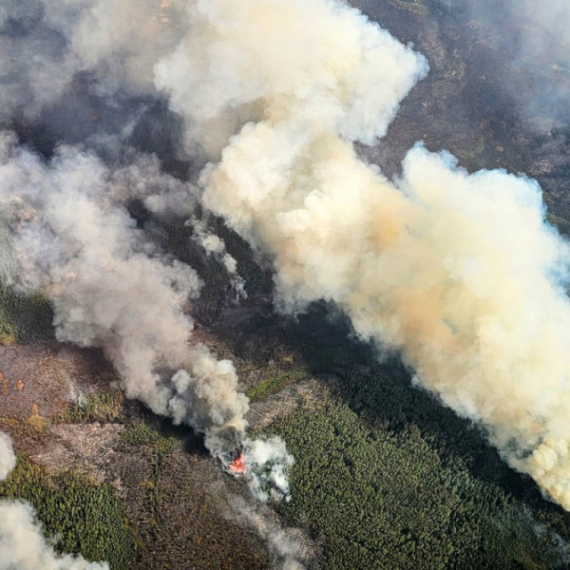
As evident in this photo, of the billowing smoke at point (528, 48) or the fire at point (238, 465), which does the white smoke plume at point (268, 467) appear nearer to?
the fire at point (238, 465)

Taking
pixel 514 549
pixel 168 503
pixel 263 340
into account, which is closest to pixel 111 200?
pixel 263 340

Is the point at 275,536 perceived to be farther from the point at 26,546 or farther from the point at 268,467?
the point at 26,546

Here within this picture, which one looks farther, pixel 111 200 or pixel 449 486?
pixel 111 200

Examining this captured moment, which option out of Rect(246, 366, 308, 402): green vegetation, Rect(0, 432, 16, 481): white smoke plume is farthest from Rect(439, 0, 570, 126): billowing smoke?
Rect(0, 432, 16, 481): white smoke plume

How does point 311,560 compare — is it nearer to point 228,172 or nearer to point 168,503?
point 168,503

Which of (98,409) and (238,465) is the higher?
(238,465)

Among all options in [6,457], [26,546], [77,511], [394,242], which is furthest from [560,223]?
[26,546]
